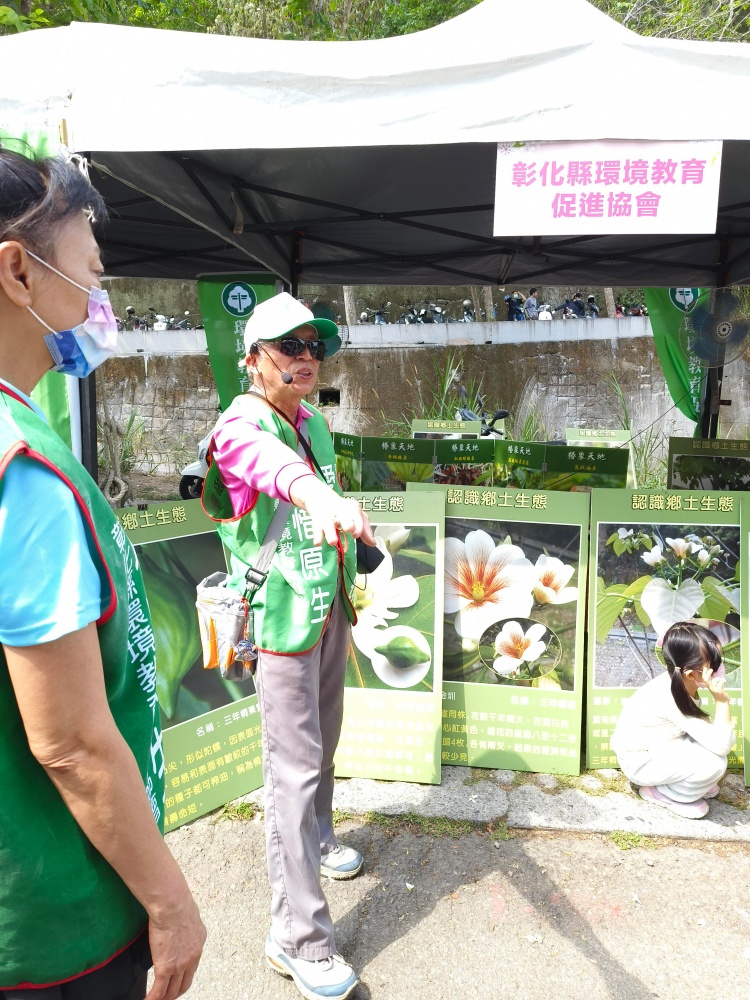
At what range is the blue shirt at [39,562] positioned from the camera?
0.73m

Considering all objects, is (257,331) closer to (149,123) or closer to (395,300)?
(149,123)

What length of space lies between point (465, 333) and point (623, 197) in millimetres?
11778

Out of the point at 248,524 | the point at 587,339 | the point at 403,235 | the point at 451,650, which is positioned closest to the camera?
the point at 248,524

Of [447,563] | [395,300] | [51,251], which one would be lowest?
[447,563]

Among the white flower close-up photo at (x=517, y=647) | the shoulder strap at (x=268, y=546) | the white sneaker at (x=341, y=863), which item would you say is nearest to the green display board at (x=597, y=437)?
the white flower close-up photo at (x=517, y=647)

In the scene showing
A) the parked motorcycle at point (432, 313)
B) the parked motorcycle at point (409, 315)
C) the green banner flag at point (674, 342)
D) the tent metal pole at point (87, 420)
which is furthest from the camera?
the parked motorcycle at point (432, 313)

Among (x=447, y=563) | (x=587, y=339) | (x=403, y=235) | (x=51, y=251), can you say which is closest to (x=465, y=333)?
(x=587, y=339)

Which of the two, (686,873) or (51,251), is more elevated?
(51,251)

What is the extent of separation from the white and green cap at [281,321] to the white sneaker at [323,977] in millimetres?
1722

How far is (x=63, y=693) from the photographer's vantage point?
75 cm

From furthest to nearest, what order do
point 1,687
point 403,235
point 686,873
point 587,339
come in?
point 587,339 < point 403,235 < point 686,873 < point 1,687

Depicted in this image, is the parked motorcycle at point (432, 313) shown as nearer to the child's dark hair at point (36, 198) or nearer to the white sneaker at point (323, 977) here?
the white sneaker at point (323, 977)

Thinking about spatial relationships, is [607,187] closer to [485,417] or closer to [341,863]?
[341,863]

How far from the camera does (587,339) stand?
13.7m
